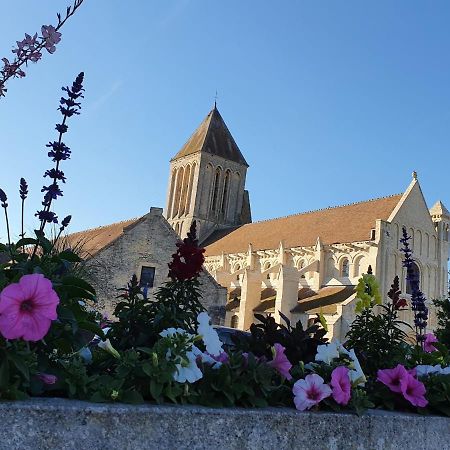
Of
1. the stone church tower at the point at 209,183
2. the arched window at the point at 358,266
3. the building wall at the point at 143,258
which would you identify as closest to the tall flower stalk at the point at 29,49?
the building wall at the point at 143,258

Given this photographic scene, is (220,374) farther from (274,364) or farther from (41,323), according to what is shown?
(41,323)

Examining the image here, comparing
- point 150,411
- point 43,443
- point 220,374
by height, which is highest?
point 220,374

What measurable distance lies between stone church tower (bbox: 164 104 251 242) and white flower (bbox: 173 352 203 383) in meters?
57.6

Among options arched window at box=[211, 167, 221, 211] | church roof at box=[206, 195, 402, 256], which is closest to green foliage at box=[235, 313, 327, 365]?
church roof at box=[206, 195, 402, 256]

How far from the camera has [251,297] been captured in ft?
137

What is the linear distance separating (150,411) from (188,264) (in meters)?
1.87

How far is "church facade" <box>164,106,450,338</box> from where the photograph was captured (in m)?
39.3

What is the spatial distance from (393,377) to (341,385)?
0.60m

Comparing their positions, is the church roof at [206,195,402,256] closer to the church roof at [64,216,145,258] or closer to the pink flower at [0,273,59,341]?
the church roof at [64,216,145,258]

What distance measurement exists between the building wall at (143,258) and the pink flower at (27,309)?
21957mm

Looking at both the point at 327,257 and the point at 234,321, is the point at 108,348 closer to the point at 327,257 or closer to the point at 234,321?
the point at 234,321

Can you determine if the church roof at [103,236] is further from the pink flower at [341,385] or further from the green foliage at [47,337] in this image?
the pink flower at [341,385]

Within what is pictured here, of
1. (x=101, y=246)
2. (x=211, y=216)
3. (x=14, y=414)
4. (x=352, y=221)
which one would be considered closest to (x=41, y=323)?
(x=14, y=414)

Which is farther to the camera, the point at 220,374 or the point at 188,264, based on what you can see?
the point at 188,264
